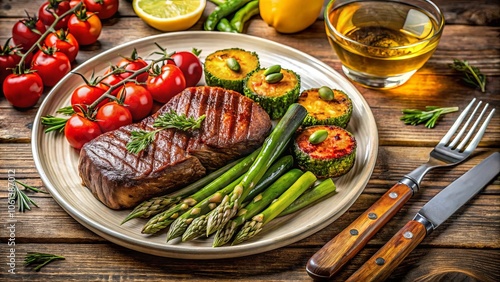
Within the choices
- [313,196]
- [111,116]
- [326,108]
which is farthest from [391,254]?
[111,116]

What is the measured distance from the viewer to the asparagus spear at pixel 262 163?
3463 millimetres

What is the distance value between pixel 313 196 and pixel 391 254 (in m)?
0.66

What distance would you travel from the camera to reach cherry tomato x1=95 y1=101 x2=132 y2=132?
13.6ft

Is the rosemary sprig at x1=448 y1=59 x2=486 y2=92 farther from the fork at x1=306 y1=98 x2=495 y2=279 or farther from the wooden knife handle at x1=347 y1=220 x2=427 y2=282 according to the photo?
the wooden knife handle at x1=347 y1=220 x2=427 y2=282

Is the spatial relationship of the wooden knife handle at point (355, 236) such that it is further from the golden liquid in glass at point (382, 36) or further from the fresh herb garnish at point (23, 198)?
the fresh herb garnish at point (23, 198)

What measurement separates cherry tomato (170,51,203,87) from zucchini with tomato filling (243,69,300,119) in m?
0.49

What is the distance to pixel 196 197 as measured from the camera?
3.67m

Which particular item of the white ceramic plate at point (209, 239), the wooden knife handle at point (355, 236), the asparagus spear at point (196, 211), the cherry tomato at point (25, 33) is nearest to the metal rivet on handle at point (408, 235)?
the wooden knife handle at point (355, 236)

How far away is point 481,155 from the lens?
4.34 metres

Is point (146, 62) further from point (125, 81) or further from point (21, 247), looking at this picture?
point (21, 247)

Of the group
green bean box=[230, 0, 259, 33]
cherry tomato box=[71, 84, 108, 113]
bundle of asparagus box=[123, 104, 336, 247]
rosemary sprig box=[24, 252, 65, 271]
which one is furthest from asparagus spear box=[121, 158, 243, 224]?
green bean box=[230, 0, 259, 33]

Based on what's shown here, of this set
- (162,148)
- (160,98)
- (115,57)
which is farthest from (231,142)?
(115,57)

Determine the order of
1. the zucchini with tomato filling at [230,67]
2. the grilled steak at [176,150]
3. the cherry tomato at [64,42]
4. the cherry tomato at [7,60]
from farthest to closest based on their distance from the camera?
the cherry tomato at [64,42] → the cherry tomato at [7,60] → the zucchini with tomato filling at [230,67] → the grilled steak at [176,150]

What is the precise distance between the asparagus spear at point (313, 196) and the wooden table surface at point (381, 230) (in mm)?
186
